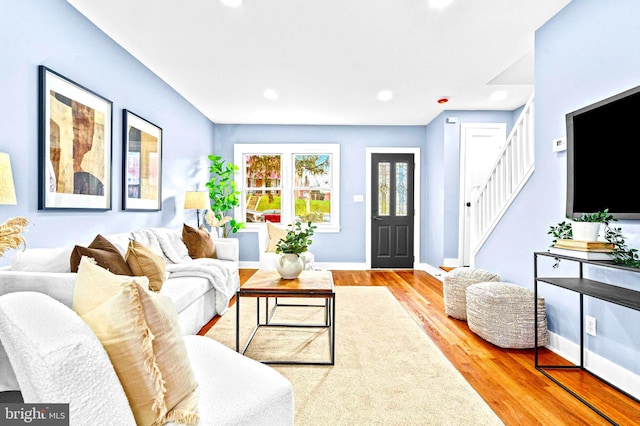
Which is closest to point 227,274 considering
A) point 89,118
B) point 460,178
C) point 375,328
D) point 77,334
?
point 375,328

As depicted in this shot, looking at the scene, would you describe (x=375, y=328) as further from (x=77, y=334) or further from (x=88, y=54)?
(x=88, y=54)

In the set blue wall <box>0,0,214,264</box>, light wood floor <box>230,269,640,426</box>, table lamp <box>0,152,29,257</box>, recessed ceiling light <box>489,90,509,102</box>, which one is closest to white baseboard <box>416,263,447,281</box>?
light wood floor <box>230,269,640,426</box>

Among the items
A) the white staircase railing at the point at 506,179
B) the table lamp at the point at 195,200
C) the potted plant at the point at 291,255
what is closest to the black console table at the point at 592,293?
the white staircase railing at the point at 506,179

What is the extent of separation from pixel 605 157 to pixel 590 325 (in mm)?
1143

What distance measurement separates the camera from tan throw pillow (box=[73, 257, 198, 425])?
96cm

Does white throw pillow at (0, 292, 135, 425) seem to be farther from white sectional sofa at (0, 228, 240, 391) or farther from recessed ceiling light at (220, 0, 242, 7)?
recessed ceiling light at (220, 0, 242, 7)

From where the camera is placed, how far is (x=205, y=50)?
338 cm

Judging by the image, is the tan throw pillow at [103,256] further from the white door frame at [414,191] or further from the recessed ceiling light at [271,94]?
the white door frame at [414,191]

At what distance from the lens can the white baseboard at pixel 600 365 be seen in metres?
2.06

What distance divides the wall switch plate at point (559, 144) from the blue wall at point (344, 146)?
11.9 feet

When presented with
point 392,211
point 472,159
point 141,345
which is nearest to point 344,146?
point 392,211

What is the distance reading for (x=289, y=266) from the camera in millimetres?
2783

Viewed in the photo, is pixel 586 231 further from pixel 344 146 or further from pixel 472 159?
pixel 344 146

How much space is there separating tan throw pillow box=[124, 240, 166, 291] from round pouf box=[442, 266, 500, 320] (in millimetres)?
2723
